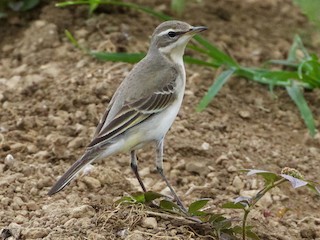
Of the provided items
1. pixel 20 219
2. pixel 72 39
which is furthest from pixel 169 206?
pixel 72 39

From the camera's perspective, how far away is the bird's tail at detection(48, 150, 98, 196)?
5.37m

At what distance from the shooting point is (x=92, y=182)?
6211 mm

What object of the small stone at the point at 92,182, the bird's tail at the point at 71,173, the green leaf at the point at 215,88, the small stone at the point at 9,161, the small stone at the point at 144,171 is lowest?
the small stone at the point at 144,171

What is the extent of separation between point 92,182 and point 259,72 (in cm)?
234

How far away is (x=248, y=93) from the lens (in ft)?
25.8

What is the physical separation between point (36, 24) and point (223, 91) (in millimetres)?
2019

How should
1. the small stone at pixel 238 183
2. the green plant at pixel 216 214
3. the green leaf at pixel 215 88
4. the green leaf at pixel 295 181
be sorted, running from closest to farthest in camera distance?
the green leaf at pixel 295 181, the green plant at pixel 216 214, the small stone at pixel 238 183, the green leaf at pixel 215 88

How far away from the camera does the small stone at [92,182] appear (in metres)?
6.19

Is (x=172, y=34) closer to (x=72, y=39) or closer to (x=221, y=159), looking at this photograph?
(x=221, y=159)

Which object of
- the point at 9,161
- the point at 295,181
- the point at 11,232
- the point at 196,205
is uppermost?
the point at 295,181

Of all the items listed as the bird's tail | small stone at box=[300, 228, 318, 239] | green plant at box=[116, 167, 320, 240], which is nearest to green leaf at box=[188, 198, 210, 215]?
green plant at box=[116, 167, 320, 240]

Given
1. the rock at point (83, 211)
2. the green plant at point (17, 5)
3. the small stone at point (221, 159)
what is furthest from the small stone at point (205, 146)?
the green plant at point (17, 5)

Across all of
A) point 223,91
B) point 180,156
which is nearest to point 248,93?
point 223,91

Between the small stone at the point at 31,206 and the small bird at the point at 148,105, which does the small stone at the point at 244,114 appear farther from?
the small stone at the point at 31,206
